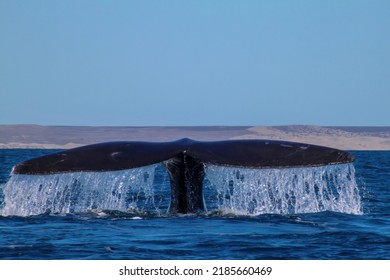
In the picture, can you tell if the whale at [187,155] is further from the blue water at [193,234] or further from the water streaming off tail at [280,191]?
the blue water at [193,234]

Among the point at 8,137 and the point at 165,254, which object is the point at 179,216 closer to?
the point at 165,254

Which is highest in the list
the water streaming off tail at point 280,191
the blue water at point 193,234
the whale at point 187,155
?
the whale at point 187,155

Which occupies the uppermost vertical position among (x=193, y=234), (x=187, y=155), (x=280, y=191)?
(x=187, y=155)

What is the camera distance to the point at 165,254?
9.73 m

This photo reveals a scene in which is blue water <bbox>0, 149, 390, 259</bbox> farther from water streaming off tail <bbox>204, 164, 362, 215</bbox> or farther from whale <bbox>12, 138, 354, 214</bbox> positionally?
whale <bbox>12, 138, 354, 214</bbox>

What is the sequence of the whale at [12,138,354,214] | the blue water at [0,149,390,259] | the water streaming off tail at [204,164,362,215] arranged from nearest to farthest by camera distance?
1. the blue water at [0,149,390,259]
2. the whale at [12,138,354,214]
3. the water streaming off tail at [204,164,362,215]

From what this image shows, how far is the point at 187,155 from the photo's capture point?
11.8 meters

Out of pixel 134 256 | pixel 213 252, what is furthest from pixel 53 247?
pixel 213 252

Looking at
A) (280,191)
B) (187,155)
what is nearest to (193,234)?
(187,155)

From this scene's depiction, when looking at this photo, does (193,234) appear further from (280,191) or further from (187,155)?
(280,191)

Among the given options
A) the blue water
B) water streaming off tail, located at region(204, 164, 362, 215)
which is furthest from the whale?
the blue water

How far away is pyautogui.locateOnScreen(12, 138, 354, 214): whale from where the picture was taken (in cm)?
1095

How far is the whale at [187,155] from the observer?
10945 mm

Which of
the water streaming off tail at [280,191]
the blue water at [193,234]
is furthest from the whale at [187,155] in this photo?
the blue water at [193,234]
